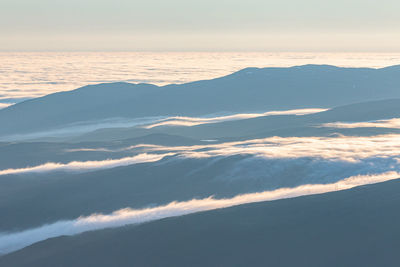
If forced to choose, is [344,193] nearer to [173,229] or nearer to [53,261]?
[173,229]

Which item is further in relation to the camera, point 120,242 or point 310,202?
point 310,202

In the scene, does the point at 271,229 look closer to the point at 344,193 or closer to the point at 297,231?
the point at 297,231

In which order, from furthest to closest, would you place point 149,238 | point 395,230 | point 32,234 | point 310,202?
point 32,234
point 310,202
point 149,238
point 395,230

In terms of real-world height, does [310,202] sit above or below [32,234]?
above

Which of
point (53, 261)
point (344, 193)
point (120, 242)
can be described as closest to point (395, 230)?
point (344, 193)

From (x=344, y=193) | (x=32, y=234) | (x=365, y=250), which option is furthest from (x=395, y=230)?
(x=32, y=234)

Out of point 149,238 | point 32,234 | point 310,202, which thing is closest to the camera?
point 149,238
